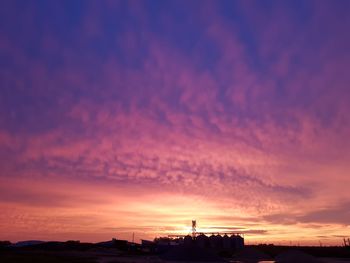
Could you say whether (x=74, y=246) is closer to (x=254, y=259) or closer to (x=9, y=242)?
(x=9, y=242)

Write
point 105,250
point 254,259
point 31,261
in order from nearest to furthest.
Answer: point 31,261
point 254,259
point 105,250

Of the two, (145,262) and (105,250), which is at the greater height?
(105,250)

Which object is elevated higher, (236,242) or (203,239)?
(203,239)

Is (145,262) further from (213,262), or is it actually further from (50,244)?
(50,244)

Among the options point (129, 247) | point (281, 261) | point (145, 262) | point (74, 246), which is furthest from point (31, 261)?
point (74, 246)

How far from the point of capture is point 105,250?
4744 inches

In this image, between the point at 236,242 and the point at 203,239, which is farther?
the point at 203,239

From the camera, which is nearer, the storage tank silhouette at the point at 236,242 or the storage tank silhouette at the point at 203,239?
the storage tank silhouette at the point at 203,239

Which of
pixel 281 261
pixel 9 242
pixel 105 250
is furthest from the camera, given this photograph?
pixel 9 242

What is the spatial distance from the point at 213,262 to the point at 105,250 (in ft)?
187

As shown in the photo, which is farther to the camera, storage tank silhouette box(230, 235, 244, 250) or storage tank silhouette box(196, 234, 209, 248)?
storage tank silhouette box(230, 235, 244, 250)

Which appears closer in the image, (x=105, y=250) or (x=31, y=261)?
(x=31, y=261)

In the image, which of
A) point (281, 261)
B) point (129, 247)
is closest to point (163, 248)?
point (129, 247)

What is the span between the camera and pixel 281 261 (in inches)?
2611
